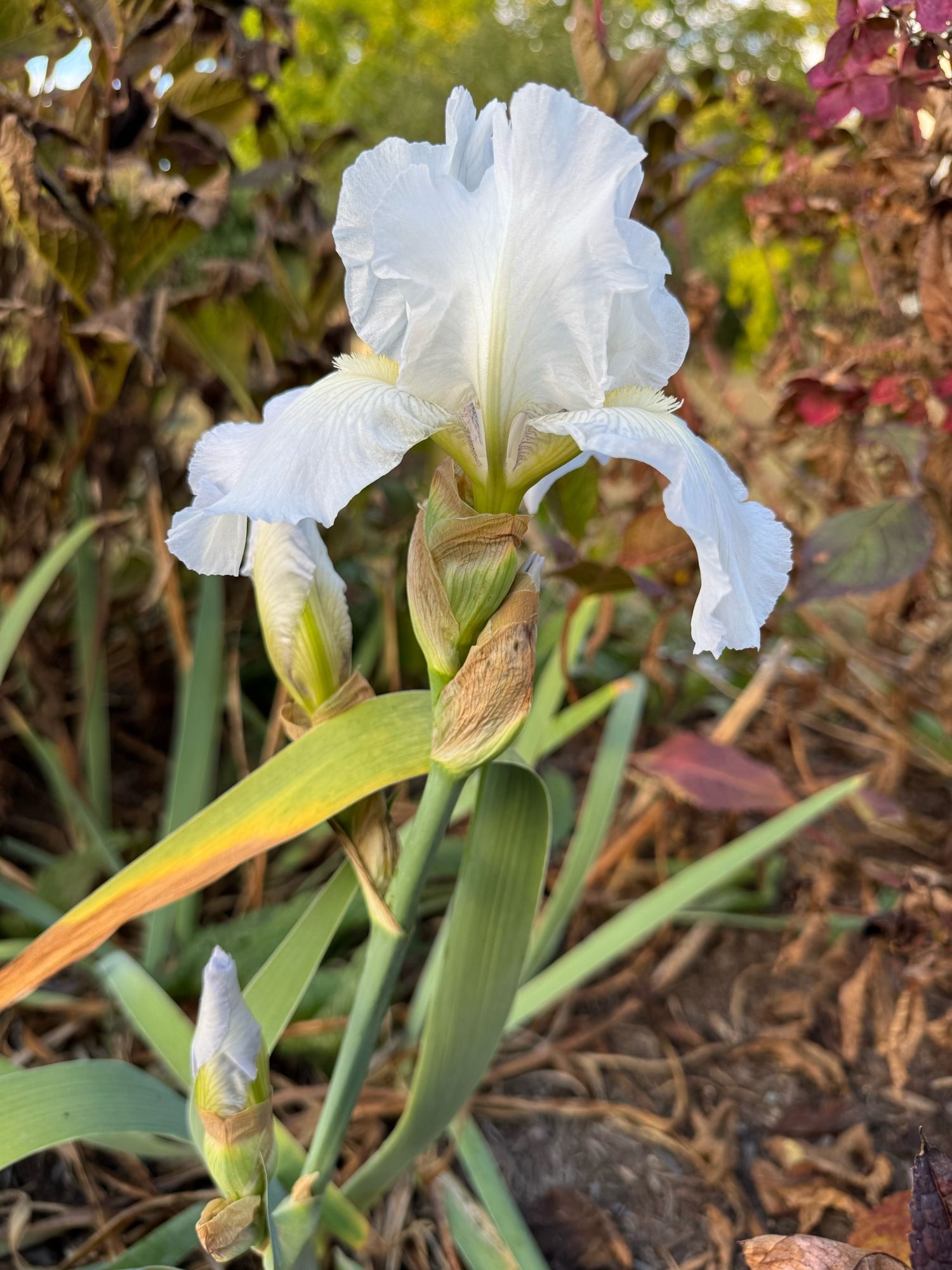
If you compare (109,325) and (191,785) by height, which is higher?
(109,325)

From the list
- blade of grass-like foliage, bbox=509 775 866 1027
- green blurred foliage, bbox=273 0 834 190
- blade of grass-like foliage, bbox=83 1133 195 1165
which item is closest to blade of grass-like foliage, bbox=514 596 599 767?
blade of grass-like foliage, bbox=509 775 866 1027

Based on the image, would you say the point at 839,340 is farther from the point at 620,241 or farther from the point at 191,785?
the point at 191,785

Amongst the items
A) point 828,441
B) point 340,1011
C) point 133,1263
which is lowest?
point 340,1011

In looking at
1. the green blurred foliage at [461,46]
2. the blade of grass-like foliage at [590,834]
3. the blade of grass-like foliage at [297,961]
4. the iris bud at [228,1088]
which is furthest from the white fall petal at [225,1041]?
the green blurred foliage at [461,46]

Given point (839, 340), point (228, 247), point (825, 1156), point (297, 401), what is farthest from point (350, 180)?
point (228, 247)

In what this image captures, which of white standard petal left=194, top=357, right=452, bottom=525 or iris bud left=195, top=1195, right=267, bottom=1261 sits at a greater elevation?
white standard petal left=194, top=357, right=452, bottom=525

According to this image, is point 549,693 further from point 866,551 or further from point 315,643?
point 315,643

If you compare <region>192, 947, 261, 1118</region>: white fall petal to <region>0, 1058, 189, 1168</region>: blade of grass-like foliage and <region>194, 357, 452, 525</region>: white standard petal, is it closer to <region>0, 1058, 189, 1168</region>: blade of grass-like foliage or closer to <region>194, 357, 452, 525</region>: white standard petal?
<region>0, 1058, 189, 1168</region>: blade of grass-like foliage
